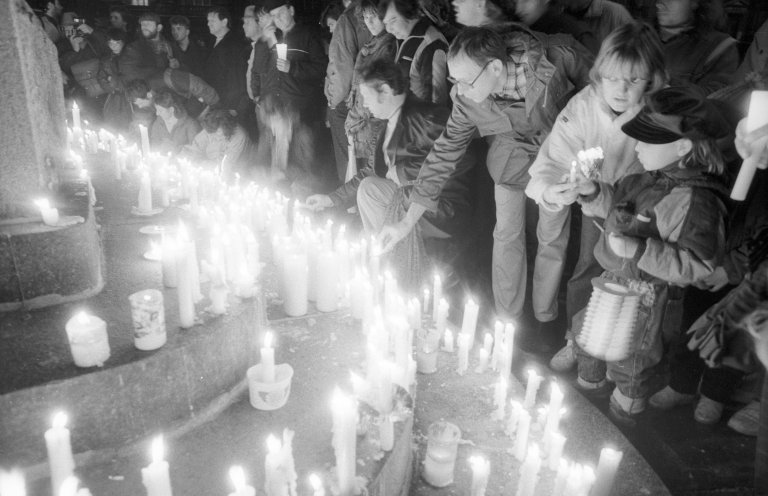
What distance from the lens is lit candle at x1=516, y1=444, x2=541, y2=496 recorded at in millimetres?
2531

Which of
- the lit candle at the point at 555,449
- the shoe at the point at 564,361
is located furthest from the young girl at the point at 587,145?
the lit candle at the point at 555,449

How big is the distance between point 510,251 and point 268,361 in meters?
2.40

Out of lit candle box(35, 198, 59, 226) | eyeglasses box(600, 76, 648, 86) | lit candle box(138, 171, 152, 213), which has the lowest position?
lit candle box(138, 171, 152, 213)

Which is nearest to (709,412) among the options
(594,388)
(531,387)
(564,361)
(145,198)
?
(594,388)

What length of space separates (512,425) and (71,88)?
9.13 metres

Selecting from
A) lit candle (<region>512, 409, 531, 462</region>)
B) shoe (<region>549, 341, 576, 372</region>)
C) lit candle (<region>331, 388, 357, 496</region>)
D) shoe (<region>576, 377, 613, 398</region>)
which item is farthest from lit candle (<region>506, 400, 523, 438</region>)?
lit candle (<region>331, 388, 357, 496</region>)

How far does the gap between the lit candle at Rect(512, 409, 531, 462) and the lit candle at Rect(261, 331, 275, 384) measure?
1331mm

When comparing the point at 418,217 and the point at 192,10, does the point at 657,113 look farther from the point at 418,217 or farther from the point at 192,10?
the point at 192,10

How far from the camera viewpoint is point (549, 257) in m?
4.30

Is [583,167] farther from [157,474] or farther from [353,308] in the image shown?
[157,474]

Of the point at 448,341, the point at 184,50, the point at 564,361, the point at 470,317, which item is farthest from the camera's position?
the point at 184,50

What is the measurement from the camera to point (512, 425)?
320cm

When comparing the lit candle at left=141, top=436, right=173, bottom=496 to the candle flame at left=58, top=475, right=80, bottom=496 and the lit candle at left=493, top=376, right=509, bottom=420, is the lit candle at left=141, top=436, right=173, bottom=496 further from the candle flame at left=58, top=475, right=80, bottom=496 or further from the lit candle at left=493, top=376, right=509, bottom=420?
the lit candle at left=493, top=376, right=509, bottom=420

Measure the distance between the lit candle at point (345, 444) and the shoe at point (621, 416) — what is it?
7.06ft
